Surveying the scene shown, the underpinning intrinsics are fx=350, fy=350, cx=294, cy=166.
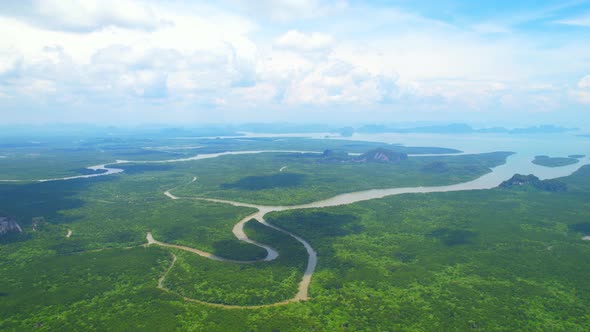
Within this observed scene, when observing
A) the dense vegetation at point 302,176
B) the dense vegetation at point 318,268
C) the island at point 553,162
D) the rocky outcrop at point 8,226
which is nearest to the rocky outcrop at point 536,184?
the dense vegetation at point 318,268

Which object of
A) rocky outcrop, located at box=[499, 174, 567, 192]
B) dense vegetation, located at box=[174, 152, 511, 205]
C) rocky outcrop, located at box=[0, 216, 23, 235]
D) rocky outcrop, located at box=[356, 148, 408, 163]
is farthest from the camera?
rocky outcrop, located at box=[356, 148, 408, 163]

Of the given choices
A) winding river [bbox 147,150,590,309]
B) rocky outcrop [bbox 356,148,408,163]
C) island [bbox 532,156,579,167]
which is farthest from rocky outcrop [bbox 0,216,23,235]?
island [bbox 532,156,579,167]

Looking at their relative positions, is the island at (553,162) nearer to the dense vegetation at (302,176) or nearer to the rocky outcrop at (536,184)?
the dense vegetation at (302,176)

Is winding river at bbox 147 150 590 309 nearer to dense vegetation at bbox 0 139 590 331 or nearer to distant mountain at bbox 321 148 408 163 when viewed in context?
dense vegetation at bbox 0 139 590 331

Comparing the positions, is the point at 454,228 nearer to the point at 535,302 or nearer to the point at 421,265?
the point at 421,265

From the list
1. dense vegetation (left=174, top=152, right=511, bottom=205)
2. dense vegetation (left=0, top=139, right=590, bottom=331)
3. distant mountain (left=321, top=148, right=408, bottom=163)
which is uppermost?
distant mountain (left=321, top=148, right=408, bottom=163)

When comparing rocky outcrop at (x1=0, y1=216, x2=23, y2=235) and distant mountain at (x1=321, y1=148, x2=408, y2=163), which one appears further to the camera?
distant mountain at (x1=321, y1=148, x2=408, y2=163)

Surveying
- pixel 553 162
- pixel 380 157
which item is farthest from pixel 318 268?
pixel 553 162

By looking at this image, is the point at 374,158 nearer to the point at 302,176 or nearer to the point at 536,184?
the point at 302,176

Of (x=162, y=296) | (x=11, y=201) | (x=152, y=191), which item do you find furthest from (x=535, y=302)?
(x=11, y=201)
